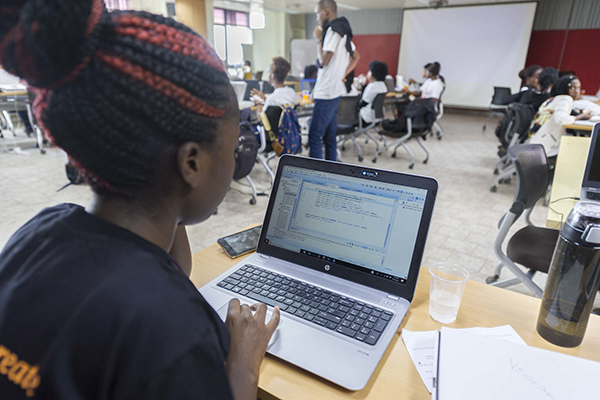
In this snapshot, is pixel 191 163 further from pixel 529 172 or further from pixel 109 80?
pixel 529 172

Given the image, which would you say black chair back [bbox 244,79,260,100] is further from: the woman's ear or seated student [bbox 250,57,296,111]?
the woman's ear

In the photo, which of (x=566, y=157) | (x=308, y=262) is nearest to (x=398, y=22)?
(x=566, y=157)

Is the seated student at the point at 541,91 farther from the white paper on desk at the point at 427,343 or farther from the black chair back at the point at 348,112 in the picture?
the white paper on desk at the point at 427,343

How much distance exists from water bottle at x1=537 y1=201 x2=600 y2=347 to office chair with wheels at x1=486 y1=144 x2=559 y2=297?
3.30 feet

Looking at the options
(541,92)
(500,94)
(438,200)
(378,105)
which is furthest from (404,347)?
(500,94)

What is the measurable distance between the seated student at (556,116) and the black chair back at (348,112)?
1.98 m

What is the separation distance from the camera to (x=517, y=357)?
1.92ft

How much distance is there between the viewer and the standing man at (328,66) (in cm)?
345

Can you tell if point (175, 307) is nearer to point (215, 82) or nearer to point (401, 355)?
point (215, 82)

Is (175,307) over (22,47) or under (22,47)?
under

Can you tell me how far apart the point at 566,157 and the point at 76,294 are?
2346 millimetres

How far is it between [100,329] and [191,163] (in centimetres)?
23

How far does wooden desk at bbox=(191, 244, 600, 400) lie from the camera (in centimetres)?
60

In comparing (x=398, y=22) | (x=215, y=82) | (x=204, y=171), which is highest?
(x=398, y=22)
